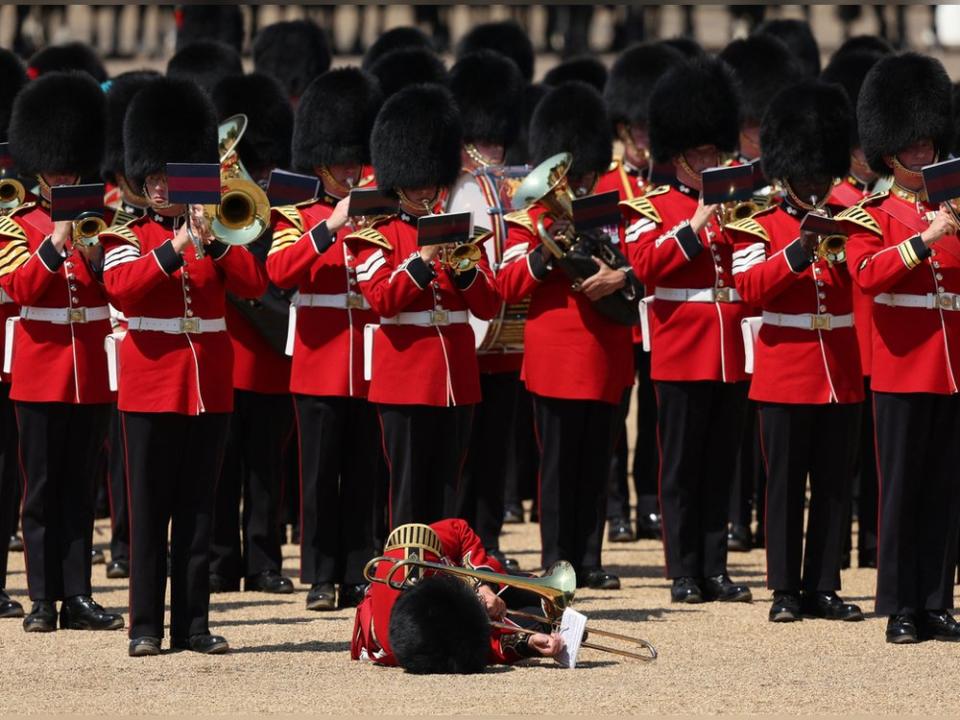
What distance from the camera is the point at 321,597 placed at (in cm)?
841

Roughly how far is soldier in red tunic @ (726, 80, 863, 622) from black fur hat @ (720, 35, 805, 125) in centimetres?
250

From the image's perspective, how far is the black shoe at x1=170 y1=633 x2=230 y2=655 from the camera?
741 cm

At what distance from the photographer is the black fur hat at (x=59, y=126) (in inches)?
319

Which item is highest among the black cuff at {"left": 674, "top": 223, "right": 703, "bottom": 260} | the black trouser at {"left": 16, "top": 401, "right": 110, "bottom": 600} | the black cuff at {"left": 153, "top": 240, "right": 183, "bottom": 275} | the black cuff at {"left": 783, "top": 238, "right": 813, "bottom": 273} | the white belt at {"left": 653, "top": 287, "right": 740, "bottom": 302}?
the black cuff at {"left": 674, "top": 223, "right": 703, "bottom": 260}

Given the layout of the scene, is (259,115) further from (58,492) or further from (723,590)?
(723,590)

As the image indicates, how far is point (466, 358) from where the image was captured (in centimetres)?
823

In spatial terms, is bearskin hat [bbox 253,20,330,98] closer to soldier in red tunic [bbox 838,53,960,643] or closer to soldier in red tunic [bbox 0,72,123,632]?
soldier in red tunic [bbox 0,72,123,632]

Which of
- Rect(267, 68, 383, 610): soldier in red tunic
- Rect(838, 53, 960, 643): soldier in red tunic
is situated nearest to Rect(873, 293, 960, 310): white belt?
Rect(838, 53, 960, 643): soldier in red tunic

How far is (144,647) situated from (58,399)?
97 cm

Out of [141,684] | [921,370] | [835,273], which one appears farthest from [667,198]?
[141,684]

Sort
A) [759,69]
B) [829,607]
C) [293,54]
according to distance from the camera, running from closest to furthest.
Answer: [829,607] < [759,69] < [293,54]

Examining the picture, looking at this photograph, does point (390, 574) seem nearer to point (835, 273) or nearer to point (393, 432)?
point (393, 432)

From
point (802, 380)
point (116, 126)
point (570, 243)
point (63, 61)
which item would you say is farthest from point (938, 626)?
point (63, 61)

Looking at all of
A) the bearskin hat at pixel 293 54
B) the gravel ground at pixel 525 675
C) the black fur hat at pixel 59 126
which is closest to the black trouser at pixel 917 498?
the gravel ground at pixel 525 675
